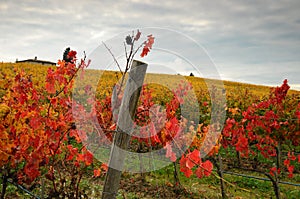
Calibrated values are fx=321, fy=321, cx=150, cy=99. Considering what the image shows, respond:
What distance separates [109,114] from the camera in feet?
19.6

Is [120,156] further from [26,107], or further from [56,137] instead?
[26,107]

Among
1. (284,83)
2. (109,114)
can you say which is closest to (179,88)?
(109,114)

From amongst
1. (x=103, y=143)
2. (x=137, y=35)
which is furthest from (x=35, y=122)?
(x=103, y=143)

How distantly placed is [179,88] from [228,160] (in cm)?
306

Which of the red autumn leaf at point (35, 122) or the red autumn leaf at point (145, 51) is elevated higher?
the red autumn leaf at point (145, 51)

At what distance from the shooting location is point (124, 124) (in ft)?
7.73

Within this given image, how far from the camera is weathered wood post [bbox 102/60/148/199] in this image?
7.65ft

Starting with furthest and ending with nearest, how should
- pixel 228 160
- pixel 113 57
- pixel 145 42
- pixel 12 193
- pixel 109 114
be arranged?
pixel 228 160 < pixel 109 114 < pixel 12 193 < pixel 113 57 < pixel 145 42

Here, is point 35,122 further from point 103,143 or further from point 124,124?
point 103,143

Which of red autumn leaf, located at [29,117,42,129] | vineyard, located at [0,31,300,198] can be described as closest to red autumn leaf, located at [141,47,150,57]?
vineyard, located at [0,31,300,198]

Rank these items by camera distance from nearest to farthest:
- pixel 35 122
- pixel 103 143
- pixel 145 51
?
1. pixel 145 51
2. pixel 35 122
3. pixel 103 143

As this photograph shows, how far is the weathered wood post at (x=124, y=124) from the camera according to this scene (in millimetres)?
2332

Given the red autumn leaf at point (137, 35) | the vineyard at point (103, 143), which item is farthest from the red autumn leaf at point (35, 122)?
the red autumn leaf at point (137, 35)

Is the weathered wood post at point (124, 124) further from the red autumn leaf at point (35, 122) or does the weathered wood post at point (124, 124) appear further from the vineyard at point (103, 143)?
the red autumn leaf at point (35, 122)
